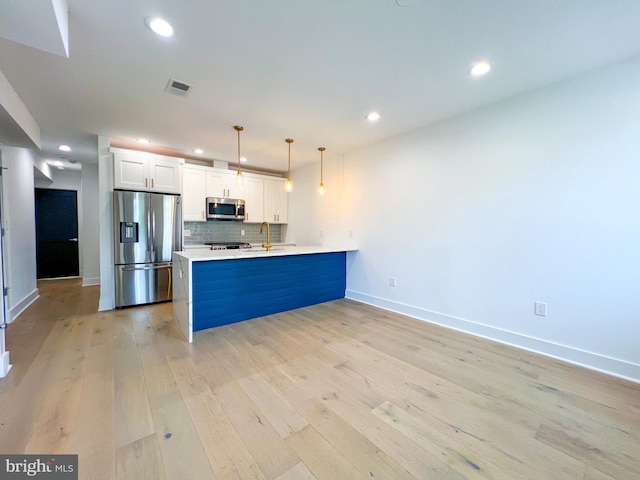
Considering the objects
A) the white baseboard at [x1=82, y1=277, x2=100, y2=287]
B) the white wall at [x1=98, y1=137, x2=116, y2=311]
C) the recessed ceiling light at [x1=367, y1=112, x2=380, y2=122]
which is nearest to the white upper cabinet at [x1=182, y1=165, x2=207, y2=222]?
the white wall at [x1=98, y1=137, x2=116, y2=311]

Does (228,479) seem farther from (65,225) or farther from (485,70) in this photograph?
(65,225)

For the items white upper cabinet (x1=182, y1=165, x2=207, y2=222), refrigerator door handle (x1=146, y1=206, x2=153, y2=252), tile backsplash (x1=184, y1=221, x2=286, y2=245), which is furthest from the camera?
tile backsplash (x1=184, y1=221, x2=286, y2=245)

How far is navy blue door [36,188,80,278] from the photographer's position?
600 centimetres

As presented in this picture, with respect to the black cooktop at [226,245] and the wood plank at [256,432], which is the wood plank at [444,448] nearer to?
the wood plank at [256,432]

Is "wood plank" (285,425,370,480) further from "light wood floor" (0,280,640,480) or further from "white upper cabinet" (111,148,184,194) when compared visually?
"white upper cabinet" (111,148,184,194)

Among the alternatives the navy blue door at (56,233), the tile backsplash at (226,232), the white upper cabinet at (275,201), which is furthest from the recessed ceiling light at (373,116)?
the navy blue door at (56,233)

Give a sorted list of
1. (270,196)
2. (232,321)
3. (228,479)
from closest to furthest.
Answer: (228,479)
(232,321)
(270,196)

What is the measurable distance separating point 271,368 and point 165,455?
96 centimetres

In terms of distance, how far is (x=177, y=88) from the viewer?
8.20ft

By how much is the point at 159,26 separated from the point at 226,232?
408 centimetres

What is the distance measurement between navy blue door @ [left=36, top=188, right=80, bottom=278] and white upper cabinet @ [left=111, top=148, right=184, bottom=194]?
3.87 m

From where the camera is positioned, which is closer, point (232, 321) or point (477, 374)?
point (477, 374)

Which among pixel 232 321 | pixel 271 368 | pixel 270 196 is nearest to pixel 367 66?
pixel 271 368

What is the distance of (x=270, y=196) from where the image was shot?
572cm
